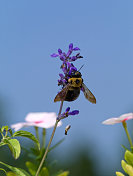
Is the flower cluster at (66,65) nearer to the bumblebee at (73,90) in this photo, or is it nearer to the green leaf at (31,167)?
the bumblebee at (73,90)

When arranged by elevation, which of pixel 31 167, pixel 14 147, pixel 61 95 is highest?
pixel 61 95

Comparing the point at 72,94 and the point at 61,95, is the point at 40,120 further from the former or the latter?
the point at 61,95

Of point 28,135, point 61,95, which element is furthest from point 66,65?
point 28,135

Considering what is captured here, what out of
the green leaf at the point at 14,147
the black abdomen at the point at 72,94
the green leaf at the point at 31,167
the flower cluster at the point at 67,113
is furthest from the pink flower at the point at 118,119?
the green leaf at the point at 14,147

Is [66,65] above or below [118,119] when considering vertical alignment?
above

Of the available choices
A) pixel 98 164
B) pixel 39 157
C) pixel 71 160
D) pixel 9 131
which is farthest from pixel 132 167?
pixel 71 160

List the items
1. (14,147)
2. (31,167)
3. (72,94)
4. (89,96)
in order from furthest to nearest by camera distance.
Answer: (89,96) < (72,94) < (31,167) < (14,147)
